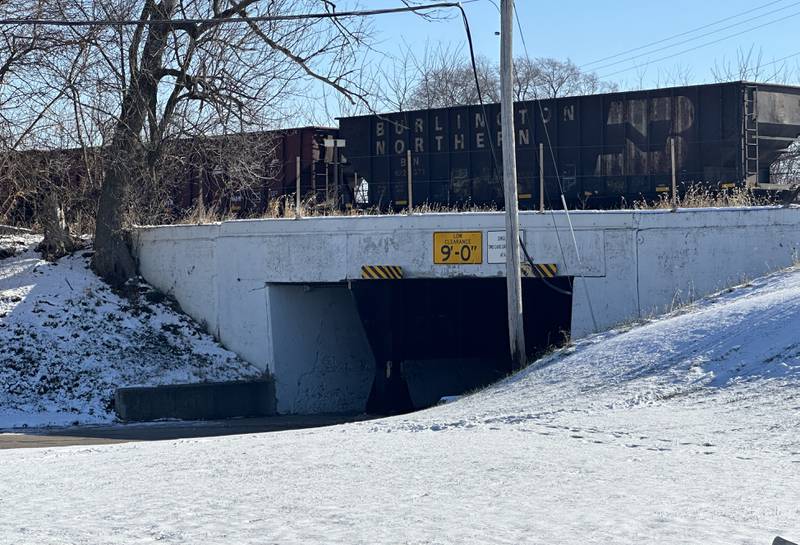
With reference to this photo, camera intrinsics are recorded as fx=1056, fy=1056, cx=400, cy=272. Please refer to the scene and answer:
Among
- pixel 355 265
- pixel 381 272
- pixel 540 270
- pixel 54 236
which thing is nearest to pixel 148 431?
pixel 355 265

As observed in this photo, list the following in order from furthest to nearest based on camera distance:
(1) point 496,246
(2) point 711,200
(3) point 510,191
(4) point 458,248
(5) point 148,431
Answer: (2) point 711,200
(4) point 458,248
(1) point 496,246
(5) point 148,431
(3) point 510,191

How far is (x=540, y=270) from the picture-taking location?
19.6m

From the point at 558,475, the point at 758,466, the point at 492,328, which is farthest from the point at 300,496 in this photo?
the point at 492,328

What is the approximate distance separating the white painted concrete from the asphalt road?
207 cm

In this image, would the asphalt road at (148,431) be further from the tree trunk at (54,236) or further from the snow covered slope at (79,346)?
the tree trunk at (54,236)

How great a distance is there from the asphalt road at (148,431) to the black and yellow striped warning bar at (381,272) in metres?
2.77

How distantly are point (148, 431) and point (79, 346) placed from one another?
4.13 m

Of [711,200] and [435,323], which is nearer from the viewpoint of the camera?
[711,200]

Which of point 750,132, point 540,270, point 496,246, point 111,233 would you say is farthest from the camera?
point 111,233

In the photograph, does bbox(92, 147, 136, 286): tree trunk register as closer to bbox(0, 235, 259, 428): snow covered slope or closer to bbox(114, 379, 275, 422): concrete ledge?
bbox(0, 235, 259, 428): snow covered slope

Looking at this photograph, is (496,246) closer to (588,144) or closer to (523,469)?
(588,144)

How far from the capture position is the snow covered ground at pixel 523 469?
21.8 ft

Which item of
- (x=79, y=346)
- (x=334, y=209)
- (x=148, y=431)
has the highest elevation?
(x=334, y=209)

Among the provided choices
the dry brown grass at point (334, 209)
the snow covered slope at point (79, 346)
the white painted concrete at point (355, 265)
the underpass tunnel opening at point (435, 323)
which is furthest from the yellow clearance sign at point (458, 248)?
the snow covered slope at point (79, 346)
